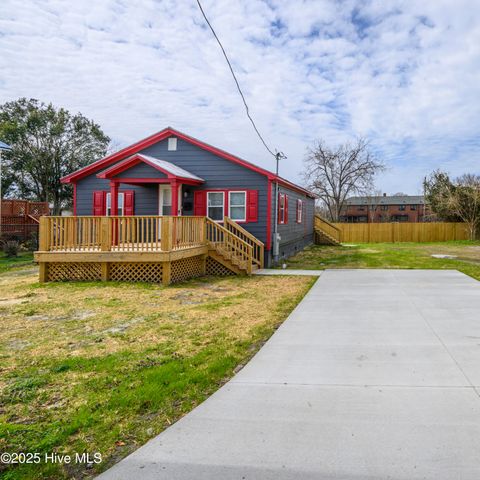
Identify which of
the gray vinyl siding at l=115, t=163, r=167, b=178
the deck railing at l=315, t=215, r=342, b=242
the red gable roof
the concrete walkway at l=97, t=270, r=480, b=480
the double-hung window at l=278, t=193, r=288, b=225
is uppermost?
the red gable roof

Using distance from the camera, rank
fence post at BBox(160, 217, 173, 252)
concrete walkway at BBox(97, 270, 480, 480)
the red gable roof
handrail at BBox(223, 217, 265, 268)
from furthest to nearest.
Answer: the red gable roof < handrail at BBox(223, 217, 265, 268) < fence post at BBox(160, 217, 173, 252) < concrete walkway at BBox(97, 270, 480, 480)

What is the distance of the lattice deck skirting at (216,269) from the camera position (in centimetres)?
1277

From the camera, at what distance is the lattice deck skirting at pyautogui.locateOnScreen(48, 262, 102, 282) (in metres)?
10.9

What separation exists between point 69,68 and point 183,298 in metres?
11.2

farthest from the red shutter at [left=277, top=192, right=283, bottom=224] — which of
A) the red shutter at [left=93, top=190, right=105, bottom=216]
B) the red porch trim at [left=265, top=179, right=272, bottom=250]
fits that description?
the red shutter at [left=93, top=190, right=105, bottom=216]

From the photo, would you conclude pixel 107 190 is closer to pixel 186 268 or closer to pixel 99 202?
pixel 99 202

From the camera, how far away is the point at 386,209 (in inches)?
2751

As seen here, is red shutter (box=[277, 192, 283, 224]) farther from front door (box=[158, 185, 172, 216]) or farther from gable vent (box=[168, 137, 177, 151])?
gable vent (box=[168, 137, 177, 151])

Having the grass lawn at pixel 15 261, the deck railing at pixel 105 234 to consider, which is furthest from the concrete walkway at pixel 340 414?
the grass lawn at pixel 15 261

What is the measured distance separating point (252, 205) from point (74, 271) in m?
5.97

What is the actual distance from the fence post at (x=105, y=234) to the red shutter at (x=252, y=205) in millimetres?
5036

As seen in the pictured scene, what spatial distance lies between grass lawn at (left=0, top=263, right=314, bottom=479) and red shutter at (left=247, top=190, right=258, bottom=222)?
498 cm

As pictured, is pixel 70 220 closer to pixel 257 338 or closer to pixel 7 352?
pixel 7 352

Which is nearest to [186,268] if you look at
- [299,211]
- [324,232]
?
[299,211]
